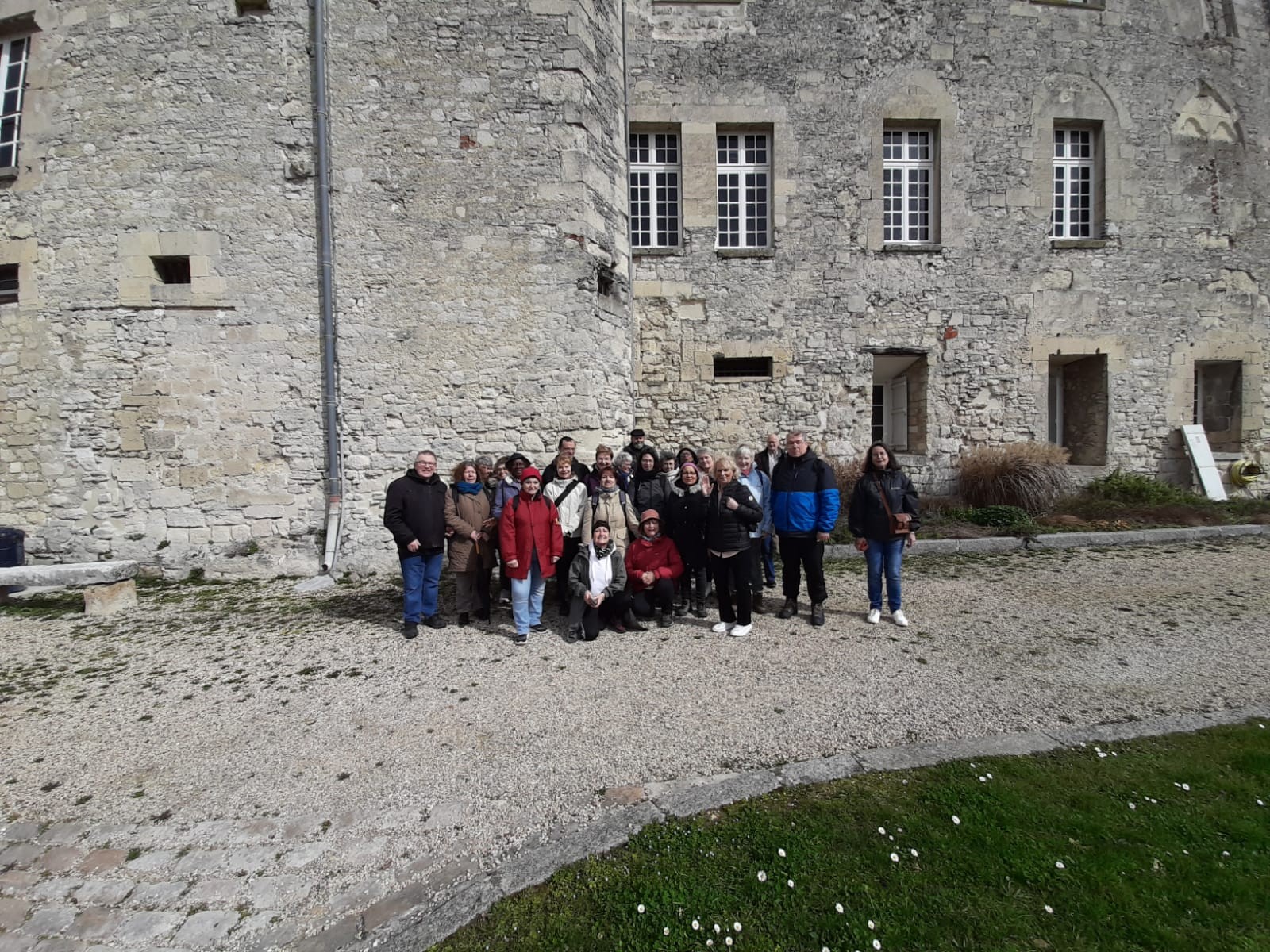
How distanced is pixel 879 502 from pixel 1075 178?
9.21 metres

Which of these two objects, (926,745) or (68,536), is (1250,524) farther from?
(68,536)

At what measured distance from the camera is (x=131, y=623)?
535 cm

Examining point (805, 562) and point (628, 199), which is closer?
point (805, 562)

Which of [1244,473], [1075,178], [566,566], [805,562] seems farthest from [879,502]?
[1244,473]

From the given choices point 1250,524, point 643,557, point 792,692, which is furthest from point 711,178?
point 1250,524

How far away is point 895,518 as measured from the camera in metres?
4.53

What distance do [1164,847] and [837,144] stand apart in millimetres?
9690

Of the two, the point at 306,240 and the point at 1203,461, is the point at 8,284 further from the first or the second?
the point at 1203,461

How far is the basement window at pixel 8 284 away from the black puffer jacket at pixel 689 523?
348 inches

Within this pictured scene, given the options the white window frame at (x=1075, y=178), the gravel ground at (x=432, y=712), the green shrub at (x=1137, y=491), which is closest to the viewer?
the gravel ground at (x=432, y=712)

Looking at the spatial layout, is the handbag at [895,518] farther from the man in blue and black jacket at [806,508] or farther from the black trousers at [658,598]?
the black trousers at [658,598]

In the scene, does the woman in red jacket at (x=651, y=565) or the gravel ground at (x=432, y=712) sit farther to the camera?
the woman in red jacket at (x=651, y=565)

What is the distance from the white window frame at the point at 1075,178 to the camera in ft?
31.8

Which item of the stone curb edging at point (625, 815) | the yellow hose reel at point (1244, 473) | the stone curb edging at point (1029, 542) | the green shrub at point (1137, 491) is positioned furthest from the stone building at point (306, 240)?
the yellow hose reel at point (1244, 473)
